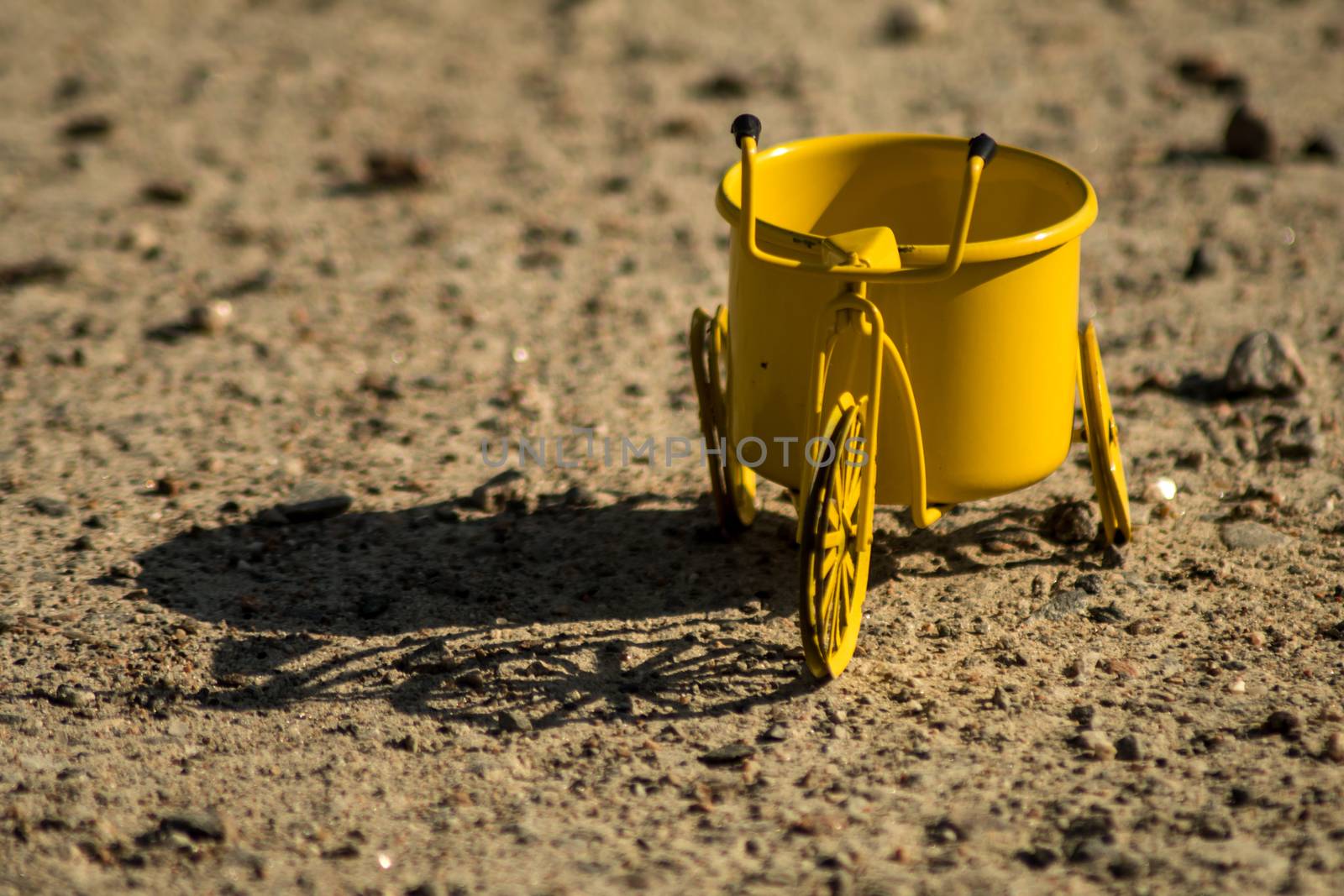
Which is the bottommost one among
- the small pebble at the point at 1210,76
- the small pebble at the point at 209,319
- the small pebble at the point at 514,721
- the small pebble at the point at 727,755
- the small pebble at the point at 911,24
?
the small pebble at the point at 514,721

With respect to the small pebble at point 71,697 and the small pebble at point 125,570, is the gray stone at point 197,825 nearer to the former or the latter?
the small pebble at point 71,697

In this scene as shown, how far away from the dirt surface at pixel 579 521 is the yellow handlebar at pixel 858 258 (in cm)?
83

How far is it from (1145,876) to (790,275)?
4.17ft

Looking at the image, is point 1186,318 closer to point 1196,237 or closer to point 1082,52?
point 1196,237

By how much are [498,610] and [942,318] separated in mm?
1157

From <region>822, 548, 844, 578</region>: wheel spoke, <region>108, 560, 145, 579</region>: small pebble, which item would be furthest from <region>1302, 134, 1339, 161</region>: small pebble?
<region>108, 560, 145, 579</region>: small pebble

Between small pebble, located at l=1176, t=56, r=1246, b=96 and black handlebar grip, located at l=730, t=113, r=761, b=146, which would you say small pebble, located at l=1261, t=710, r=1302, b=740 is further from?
small pebble, located at l=1176, t=56, r=1246, b=96

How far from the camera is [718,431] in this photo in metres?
3.46

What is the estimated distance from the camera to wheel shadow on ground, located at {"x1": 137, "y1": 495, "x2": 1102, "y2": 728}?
116 inches

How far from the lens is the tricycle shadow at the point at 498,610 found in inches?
116

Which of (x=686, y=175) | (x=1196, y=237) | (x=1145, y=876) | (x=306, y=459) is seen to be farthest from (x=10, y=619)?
(x=1196, y=237)

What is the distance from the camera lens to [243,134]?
19.7 feet

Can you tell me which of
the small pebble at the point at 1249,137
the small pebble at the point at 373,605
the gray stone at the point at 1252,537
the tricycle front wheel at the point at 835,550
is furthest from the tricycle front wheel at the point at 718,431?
the small pebble at the point at 1249,137

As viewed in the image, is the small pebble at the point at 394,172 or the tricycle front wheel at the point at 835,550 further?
the small pebble at the point at 394,172
